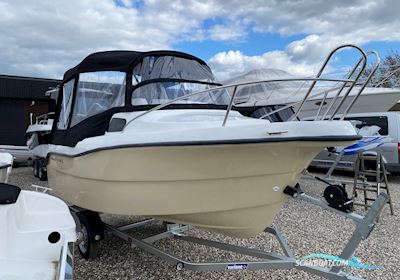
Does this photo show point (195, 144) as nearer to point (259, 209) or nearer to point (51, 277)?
point (259, 209)

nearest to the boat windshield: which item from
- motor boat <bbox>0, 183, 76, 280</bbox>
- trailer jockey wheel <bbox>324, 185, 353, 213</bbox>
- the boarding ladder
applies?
motor boat <bbox>0, 183, 76, 280</bbox>

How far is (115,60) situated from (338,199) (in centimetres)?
251

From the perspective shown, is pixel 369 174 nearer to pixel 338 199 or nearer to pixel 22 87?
pixel 338 199

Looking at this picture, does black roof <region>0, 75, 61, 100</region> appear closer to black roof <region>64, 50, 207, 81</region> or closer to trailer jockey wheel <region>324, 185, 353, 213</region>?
black roof <region>64, 50, 207, 81</region>

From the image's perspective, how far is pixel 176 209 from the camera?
2.73 metres

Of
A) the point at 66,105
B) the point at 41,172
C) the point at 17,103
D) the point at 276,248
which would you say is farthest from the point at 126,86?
the point at 17,103

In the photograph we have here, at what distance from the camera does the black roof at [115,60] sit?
3.55 metres

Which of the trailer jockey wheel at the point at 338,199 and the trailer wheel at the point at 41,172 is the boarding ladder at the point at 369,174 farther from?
the trailer wheel at the point at 41,172

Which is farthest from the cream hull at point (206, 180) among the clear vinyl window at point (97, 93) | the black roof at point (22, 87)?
the black roof at point (22, 87)

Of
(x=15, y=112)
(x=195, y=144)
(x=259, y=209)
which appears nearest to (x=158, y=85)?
(x=195, y=144)

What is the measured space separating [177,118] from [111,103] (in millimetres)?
875

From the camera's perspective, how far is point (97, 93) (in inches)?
149

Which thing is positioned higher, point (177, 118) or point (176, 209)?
point (177, 118)

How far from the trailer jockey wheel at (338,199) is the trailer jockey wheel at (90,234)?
2.14 metres
